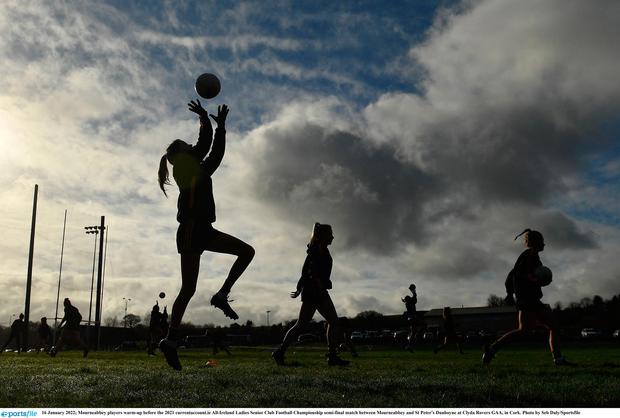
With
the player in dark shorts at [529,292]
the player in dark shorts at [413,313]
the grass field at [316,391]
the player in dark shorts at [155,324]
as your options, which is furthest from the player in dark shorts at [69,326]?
the player in dark shorts at [529,292]

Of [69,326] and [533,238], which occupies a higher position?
[533,238]

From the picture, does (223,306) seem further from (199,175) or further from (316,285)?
(316,285)

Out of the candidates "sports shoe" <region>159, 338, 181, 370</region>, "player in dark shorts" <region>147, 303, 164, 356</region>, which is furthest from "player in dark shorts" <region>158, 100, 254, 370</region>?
"player in dark shorts" <region>147, 303, 164, 356</region>

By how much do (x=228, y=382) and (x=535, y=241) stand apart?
212 inches

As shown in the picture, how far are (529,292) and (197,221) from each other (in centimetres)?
522

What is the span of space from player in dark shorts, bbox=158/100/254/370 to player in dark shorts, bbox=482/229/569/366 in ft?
14.6

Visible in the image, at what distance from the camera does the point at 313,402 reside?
14.8ft

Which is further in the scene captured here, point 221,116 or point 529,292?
point 529,292

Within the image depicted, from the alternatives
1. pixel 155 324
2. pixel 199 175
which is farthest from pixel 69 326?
pixel 199 175

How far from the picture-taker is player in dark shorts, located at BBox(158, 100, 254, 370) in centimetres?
636

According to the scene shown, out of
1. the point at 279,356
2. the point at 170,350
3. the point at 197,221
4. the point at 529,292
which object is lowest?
the point at 279,356

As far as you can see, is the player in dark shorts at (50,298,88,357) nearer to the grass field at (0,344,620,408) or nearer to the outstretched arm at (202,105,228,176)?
the grass field at (0,344,620,408)

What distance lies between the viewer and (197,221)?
20.8 feet

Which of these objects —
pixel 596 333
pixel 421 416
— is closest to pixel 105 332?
pixel 596 333
